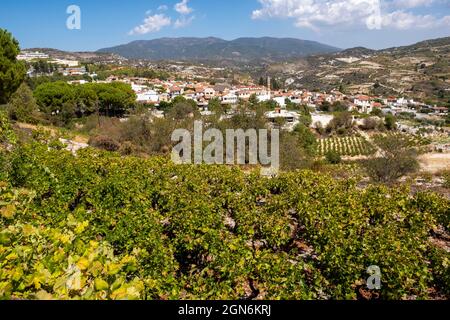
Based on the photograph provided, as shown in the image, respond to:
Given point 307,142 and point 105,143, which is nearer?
point 105,143

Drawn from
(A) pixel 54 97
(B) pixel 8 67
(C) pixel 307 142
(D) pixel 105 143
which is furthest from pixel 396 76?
(B) pixel 8 67

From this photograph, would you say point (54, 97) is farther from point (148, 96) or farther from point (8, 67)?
point (148, 96)

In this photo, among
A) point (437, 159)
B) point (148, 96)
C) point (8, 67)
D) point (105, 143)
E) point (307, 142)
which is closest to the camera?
point (8, 67)

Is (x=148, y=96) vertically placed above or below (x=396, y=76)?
below

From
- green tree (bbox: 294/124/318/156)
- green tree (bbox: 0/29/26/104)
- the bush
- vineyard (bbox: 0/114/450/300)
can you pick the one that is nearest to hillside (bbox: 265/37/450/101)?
green tree (bbox: 294/124/318/156)

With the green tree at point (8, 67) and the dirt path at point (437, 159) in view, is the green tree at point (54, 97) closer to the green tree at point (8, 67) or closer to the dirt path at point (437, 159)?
the green tree at point (8, 67)

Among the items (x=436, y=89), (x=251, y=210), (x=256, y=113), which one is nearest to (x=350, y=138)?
(x=256, y=113)

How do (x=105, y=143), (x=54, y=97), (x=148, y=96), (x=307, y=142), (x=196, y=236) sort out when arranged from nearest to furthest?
(x=196, y=236), (x=105, y=143), (x=307, y=142), (x=54, y=97), (x=148, y=96)
